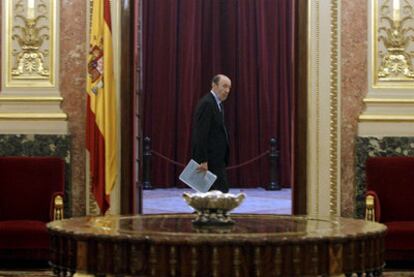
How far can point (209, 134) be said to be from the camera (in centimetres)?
791

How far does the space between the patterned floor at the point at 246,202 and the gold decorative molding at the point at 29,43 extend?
3708mm

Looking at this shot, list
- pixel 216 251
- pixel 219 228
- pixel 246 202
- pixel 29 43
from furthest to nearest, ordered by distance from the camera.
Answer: pixel 246 202 < pixel 29 43 < pixel 219 228 < pixel 216 251

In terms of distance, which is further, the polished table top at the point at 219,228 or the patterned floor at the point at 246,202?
the patterned floor at the point at 246,202

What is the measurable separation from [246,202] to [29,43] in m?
5.93

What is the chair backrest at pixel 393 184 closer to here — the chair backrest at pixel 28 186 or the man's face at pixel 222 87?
the man's face at pixel 222 87

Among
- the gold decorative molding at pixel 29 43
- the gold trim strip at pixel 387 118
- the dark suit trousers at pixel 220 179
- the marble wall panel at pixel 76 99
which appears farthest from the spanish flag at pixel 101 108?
the gold trim strip at pixel 387 118

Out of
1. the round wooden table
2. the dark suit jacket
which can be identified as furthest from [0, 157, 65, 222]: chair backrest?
the round wooden table

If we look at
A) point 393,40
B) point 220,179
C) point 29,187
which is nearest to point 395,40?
point 393,40

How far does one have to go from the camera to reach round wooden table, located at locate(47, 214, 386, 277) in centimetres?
336

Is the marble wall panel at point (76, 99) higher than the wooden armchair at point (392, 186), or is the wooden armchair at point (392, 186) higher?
the marble wall panel at point (76, 99)

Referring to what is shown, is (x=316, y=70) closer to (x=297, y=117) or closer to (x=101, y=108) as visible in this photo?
(x=297, y=117)

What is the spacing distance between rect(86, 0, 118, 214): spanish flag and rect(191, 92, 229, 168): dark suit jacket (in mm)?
842

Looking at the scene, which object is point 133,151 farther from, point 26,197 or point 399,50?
point 399,50

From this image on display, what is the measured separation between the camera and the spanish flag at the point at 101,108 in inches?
303
